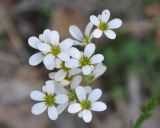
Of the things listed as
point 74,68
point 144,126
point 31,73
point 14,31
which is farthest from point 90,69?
point 14,31

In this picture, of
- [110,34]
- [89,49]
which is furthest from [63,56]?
[110,34]

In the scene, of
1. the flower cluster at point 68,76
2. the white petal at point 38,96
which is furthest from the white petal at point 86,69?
the white petal at point 38,96

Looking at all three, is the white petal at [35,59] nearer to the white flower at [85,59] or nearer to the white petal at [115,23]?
the white flower at [85,59]

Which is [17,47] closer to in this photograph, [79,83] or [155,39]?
[155,39]

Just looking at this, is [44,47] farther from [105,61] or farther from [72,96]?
[105,61]

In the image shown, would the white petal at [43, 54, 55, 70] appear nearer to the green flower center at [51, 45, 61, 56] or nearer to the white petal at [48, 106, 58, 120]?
the green flower center at [51, 45, 61, 56]

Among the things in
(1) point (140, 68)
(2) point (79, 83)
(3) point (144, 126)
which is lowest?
(2) point (79, 83)

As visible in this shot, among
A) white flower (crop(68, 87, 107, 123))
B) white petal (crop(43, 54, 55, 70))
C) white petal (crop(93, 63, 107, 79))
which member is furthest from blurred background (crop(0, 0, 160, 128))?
white petal (crop(43, 54, 55, 70))
